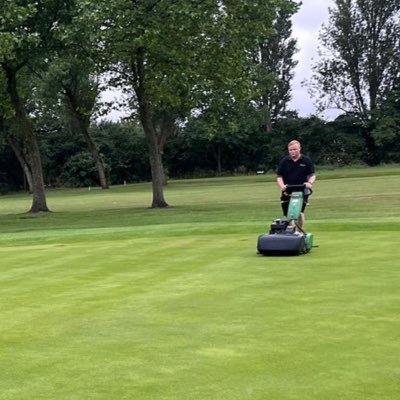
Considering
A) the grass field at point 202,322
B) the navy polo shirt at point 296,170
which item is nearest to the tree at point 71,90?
the navy polo shirt at point 296,170

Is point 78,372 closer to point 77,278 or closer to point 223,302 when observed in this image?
point 223,302

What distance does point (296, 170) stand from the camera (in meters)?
13.7

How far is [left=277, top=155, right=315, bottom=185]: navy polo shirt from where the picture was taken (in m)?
13.7

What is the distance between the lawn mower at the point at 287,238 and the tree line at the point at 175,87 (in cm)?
1627

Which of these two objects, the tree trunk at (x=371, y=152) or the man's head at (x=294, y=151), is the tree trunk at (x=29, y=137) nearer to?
the man's head at (x=294, y=151)

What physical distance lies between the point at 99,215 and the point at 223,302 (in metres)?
22.8

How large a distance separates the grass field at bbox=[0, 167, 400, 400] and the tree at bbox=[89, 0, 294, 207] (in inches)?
660

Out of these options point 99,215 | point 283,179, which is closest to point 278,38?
point 99,215

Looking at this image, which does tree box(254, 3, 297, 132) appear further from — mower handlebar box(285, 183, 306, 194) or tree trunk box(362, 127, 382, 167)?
mower handlebar box(285, 183, 306, 194)

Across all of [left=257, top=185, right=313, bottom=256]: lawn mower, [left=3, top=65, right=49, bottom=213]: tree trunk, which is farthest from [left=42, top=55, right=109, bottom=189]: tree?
[left=257, top=185, right=313, bottom=256]: lawn mower

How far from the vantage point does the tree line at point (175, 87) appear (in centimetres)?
2888

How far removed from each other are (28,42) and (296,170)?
1846 cm

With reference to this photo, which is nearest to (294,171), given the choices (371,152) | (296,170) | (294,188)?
(296,170)

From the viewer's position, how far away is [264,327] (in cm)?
625
